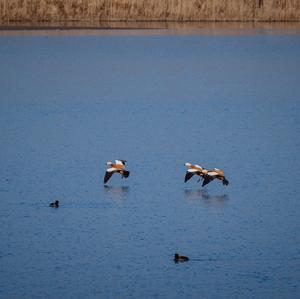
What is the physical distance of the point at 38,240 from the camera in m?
7.62

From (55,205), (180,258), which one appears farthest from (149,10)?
(180,258)

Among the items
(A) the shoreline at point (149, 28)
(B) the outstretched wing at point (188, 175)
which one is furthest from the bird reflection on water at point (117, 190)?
(A) the shoreline at point (149, 28)

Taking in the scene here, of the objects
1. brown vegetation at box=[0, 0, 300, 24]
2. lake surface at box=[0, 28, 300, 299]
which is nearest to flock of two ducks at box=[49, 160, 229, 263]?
lake surface at box=[0, 28, 300, 299]

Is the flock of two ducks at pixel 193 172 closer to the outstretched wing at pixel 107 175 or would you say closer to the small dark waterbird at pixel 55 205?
the outstretched wing at pixel 107 175

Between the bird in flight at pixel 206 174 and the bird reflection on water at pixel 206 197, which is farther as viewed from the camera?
the bird in flight at pixel 206 174

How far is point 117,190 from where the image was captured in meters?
9.23

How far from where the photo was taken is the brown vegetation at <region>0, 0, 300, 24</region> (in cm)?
2698

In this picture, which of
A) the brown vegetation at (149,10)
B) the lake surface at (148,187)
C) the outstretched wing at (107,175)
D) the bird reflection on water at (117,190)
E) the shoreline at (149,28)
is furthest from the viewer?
the brown vegetation at (149,10)

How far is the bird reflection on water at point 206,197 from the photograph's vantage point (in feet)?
28.7

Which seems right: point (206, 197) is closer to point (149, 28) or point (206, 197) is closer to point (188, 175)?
point (188, 175)

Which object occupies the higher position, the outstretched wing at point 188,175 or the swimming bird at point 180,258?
the outstretched wing at point 188,175

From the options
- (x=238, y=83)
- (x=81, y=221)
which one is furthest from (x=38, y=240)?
(x=238, y=83)

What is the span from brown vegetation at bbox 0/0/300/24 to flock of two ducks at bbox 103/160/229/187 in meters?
17.6

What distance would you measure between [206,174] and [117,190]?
0.79 meters
